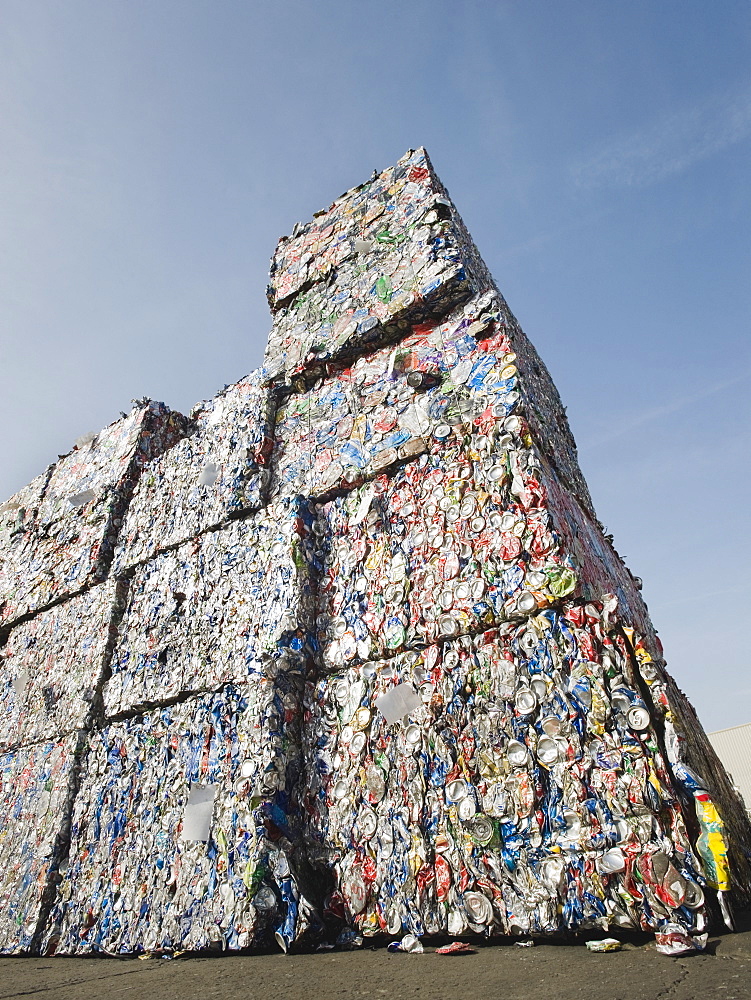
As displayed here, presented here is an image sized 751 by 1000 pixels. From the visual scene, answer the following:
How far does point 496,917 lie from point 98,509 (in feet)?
8.37

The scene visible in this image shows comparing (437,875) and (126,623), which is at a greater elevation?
(126,623)

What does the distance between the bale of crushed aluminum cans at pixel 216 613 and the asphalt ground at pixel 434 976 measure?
74cm

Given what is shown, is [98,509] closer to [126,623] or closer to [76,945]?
[126,623]

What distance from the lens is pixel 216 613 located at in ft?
7.10

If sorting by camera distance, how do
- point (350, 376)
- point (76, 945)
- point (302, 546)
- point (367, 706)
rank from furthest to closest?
point (350, 376) → point (302, 546) → point (76, 945) → point (367, 706)

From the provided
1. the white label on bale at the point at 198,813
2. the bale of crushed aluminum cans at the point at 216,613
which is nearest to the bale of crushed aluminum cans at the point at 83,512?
the bale of crushed aluminum cans at the point at 216,613

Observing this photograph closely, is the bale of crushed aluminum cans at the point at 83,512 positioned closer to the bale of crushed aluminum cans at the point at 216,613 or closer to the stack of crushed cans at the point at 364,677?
the stack of crushed cans at the point at 364,677

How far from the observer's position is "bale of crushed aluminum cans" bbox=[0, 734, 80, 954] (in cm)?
197

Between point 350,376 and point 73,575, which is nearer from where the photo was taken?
point 350,376

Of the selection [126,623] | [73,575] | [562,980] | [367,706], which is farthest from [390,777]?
[73,575]

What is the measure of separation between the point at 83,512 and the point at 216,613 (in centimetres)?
139

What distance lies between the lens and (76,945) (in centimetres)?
183

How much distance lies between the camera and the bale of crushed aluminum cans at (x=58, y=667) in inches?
93.6

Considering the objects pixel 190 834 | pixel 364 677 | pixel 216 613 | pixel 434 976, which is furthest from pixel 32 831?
pixel 434 976
